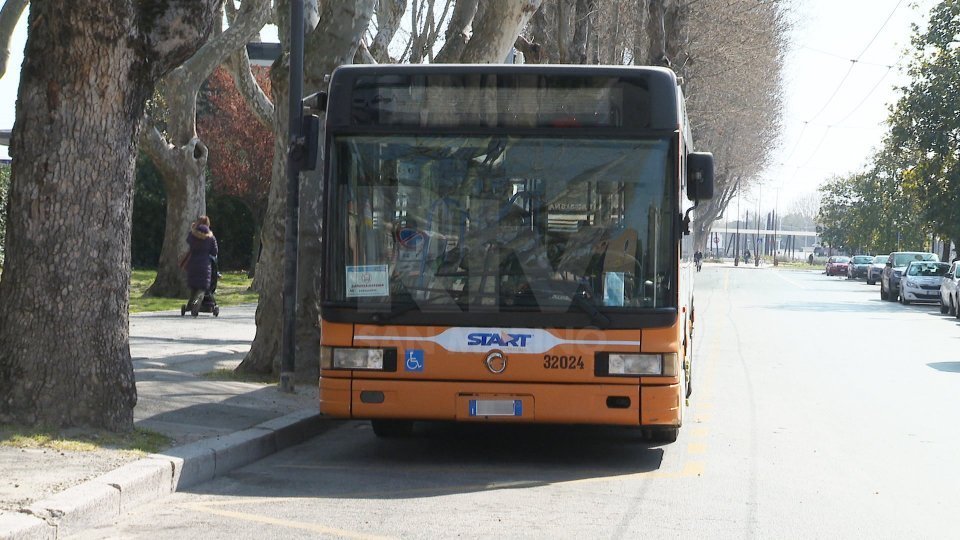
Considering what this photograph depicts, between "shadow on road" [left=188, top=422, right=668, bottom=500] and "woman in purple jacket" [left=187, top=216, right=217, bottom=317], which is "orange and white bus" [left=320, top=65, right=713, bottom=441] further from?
"woman in purple jacket" [left=187, top=216, right=217, bottom=317]

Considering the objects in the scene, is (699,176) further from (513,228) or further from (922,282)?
(922,282)


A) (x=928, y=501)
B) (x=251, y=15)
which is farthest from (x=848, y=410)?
(x=251, y=15)

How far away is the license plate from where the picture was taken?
906cm

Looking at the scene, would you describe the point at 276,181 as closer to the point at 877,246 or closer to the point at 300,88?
the point at 300,88

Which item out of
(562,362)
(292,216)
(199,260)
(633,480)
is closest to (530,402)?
(562,362)

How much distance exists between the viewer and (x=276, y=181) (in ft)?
43.4

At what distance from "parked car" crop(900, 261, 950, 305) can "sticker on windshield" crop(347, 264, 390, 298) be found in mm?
35718

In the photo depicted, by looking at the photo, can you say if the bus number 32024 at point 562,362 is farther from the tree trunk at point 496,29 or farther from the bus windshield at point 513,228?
the tree trunk at point 496,29

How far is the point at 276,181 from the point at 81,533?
688 cm

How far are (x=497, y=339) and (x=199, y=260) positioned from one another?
571 inches

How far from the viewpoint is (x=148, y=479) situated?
765 centimetres

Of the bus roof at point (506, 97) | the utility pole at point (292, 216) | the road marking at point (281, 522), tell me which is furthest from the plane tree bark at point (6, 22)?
the road marking at point (281, 522)

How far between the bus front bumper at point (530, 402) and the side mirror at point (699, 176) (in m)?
1.37

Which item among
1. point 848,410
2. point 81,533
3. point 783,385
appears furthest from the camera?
point 783,385
